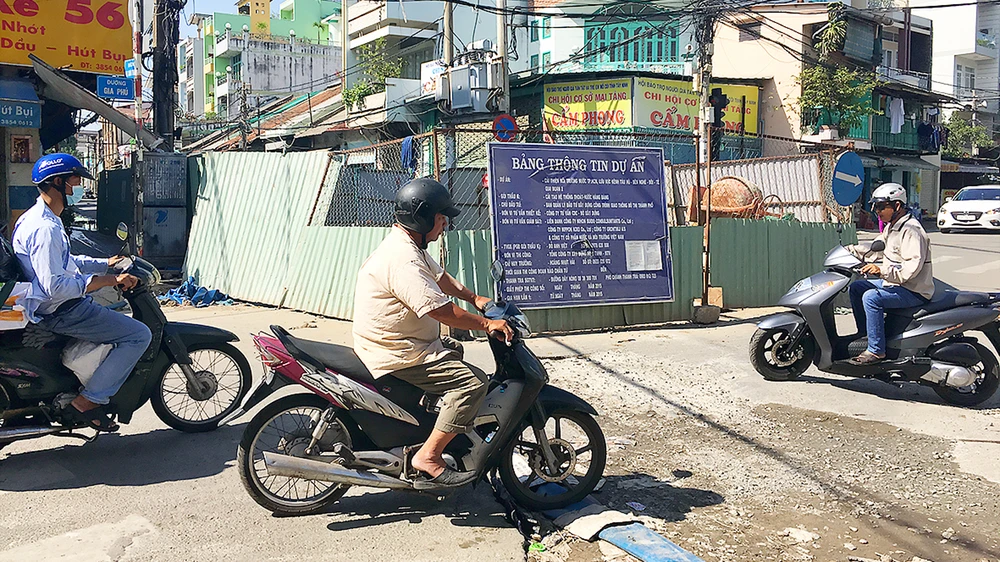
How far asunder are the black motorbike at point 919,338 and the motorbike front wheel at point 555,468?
3133mm

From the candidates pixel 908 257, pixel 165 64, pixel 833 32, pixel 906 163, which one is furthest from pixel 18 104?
pixel 906 163

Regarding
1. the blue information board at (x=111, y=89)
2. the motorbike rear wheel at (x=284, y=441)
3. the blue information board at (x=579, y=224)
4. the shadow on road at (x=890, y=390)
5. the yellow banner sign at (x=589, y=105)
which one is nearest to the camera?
the motorbike rear wheel at (x=284, y=441)

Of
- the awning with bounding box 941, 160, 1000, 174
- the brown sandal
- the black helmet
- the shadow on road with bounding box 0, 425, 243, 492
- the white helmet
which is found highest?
the awning with bounding box 941, 160, 1000, 174

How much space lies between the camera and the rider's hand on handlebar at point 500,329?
3934 mm

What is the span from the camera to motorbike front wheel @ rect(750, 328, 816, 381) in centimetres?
714

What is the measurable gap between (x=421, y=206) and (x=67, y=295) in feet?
7.12

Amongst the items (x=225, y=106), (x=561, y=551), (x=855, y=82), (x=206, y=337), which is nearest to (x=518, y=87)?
(x=855, y=82)

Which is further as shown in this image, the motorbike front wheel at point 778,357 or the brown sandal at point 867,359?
the motorbike front wheel at point 778,357

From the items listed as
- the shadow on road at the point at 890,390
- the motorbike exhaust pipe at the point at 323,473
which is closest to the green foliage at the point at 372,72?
the shadow on road at the point at 890,390

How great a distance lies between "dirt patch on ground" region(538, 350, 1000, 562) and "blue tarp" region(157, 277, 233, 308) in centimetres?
680

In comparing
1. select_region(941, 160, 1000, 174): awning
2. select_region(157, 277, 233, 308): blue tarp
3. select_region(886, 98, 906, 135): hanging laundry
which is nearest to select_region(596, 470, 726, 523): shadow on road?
select_region(157, 277, 233, 308): blue tarp

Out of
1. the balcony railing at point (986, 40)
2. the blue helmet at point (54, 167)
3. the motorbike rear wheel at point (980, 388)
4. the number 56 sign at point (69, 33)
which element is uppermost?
the balcony railing at point (986, 40)

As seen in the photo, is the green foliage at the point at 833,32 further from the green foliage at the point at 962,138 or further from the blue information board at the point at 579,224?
the blue information board at the point at 579,224

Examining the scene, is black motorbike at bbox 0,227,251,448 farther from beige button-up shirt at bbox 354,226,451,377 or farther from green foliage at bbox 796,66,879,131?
green foliage at bbox 796,66,879,131
